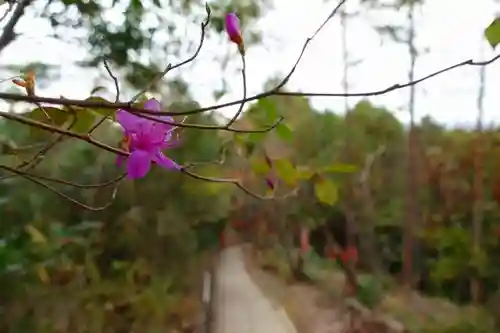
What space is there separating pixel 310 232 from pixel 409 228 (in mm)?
211

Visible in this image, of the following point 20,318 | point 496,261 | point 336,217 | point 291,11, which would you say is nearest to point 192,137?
point 291,11

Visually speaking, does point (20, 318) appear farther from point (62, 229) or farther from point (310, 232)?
point (310, 232)

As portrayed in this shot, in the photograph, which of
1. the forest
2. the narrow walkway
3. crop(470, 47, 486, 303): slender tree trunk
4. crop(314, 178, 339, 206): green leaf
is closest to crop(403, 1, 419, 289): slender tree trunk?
the forest

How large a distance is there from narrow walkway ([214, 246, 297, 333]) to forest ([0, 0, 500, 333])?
0.06m

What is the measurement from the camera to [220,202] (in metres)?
1.20

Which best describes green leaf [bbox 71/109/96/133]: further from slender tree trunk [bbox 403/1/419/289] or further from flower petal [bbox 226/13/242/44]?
slender tree trunk [bbox 403/1/419/289]

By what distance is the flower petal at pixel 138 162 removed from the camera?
304mm

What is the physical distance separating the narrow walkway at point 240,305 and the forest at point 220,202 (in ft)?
0.21

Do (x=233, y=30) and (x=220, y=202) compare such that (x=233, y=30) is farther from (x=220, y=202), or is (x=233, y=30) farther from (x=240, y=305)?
(x=240, y=305)

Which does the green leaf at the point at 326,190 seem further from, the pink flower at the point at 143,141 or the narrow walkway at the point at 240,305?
the narrow walkway at the point at 240,305

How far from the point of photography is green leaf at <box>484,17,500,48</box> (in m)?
0.34

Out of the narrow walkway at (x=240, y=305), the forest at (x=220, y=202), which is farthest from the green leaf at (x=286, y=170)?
the narrow walkway at (x=240, y=305)

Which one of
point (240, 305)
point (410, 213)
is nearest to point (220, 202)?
point (240, 305)

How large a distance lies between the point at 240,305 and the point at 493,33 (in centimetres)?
112
